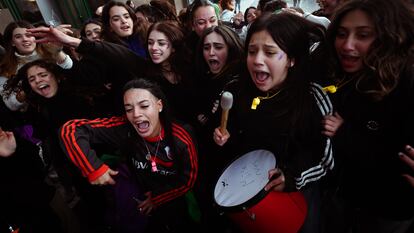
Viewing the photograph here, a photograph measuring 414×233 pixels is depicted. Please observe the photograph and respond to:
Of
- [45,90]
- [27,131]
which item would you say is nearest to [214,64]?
[45,90]

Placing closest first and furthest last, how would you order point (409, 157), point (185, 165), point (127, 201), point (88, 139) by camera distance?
point (409, 157) → point (88, 139) → point (185, 165) → point (127, 201)

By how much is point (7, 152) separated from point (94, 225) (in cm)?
145

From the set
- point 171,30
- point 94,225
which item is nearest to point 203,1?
point 171,30

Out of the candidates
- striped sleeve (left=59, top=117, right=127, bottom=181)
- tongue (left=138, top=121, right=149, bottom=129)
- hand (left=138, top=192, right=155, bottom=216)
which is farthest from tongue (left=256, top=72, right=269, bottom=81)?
hand (left=138, top=192, right=155, bottom=216)

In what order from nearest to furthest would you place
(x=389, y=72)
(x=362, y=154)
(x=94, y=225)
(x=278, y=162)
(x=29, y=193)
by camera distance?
1. (x=389, y=72)
2. (x=362, y=154)
3. (x=278, y=162)
4. (x=29, y=193)
5. (x=94, y=225)

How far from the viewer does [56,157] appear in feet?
8.73

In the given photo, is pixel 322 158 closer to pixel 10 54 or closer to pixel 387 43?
pixel 387 43

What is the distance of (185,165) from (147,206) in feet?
1.88

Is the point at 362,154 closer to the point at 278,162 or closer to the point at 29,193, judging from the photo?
the point at 278,162

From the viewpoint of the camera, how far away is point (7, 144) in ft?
5.77

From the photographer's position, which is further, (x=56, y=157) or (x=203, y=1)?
(x=203, y=1)

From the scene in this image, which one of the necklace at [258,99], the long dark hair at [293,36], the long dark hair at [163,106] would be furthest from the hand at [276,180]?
the long dark hair at [163,106]

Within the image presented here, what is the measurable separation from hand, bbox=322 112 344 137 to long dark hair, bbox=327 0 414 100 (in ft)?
0.75

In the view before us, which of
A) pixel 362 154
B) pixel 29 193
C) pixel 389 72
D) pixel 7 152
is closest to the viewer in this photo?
pixel 389 72
